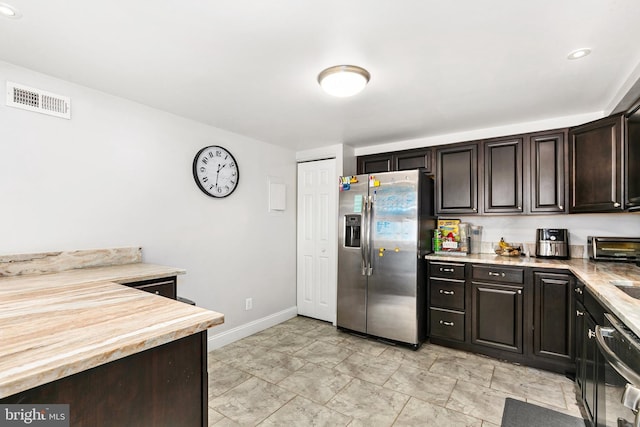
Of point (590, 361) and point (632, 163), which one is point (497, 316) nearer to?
point (590, 361)

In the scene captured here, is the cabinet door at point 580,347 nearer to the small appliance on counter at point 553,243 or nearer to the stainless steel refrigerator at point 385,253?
the small appliance on counter at point 553,243

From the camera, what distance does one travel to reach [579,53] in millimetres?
1831

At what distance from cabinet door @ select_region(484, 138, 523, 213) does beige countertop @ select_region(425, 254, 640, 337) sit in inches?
21.5

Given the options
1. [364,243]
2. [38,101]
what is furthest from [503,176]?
[38,101]

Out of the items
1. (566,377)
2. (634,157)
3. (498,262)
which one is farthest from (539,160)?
(566,377)

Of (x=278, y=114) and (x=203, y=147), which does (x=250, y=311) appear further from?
(x=278, y=114)

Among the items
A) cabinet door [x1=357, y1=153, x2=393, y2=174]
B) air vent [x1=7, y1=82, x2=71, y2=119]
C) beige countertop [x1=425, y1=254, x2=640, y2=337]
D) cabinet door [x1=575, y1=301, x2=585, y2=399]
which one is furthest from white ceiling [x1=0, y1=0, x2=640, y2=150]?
cabinet door [x1=575, y1=301, x2=585, y2=399]

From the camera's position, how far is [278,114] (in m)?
2.90

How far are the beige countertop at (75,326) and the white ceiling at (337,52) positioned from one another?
4.48ft

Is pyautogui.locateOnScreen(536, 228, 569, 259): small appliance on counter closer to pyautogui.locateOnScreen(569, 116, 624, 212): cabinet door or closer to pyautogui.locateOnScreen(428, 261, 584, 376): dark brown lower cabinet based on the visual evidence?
pyautogui.locateOnScreen(569, 116, 624, 212): cabinet door

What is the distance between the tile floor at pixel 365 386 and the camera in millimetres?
2084

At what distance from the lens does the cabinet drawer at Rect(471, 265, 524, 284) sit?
110 inches

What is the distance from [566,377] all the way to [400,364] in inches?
53.3

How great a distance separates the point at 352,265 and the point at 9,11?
10.6ft
